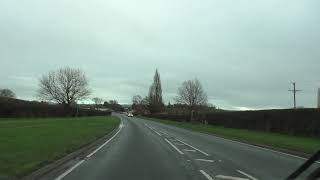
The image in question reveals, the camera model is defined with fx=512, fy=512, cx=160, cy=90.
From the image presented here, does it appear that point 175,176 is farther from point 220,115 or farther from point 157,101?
point 157,101

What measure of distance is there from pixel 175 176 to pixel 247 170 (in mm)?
2958

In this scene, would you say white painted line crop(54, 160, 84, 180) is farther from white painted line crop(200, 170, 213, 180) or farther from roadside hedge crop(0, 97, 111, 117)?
roadside hedge crop(0, 97, 111, 117)

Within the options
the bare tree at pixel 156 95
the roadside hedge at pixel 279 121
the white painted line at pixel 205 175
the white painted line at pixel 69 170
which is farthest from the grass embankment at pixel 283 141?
the bare tree at pixel 156 95

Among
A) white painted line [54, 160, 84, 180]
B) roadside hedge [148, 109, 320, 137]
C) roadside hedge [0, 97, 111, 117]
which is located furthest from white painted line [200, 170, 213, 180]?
roadside hedge [0, 97, 111, 117]

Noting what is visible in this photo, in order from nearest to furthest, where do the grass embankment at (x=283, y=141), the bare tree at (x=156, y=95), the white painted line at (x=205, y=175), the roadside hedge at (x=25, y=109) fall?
the white painted line at (x=205, y=175) → the grass embankment at (x=283, y=141) → the roadside hedge at (x=25, y=109) → the bare tree at (x=156, y=95)

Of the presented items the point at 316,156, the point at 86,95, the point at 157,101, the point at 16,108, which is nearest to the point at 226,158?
the point at 316,156

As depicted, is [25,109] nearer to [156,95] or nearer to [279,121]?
[279,121]

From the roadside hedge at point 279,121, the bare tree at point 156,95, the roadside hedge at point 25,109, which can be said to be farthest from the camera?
the bare tree at point 156,95

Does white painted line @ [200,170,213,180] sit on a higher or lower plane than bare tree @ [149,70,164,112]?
lower

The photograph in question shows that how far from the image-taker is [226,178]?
13.1 meters

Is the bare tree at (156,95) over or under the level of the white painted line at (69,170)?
over

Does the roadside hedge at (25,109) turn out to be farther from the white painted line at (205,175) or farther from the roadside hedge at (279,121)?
the white painted line at (205,175)

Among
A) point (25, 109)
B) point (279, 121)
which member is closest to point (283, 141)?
point (279, 121)

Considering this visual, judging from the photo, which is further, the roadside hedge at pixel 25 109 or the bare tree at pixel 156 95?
the bare tree at pixel 156 95
